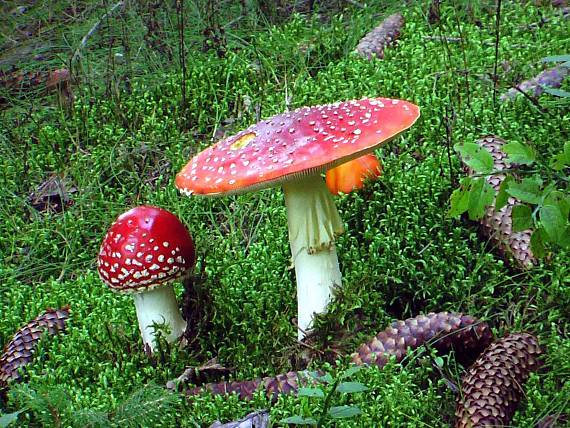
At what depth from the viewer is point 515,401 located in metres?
2.37

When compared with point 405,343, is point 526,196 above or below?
above

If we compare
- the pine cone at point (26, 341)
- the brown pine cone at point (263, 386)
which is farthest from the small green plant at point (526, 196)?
the pine cone at point (26, 341)

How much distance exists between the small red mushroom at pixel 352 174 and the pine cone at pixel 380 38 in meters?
1.26

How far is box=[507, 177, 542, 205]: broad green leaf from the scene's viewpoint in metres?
2.07

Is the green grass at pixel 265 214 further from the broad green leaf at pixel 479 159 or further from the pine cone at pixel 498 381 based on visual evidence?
the broad green leaf at pixel 479 159

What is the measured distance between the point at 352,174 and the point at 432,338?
3.42 feet

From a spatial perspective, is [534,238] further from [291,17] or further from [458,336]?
[291,17]

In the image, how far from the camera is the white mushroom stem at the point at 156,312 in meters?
2.95

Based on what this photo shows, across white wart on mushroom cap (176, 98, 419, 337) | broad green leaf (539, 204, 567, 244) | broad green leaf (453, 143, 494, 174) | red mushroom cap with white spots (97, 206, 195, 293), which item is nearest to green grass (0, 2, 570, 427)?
white wart on mushroom cap (176, 98, 419, 337)

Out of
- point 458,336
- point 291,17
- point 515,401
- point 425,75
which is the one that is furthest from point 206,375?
point 291,17

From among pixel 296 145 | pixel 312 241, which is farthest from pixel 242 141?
pixel 312 241

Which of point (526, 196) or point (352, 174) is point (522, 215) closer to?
point (526, 196)

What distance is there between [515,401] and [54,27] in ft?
15.0

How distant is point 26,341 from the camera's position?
10.4 feet
